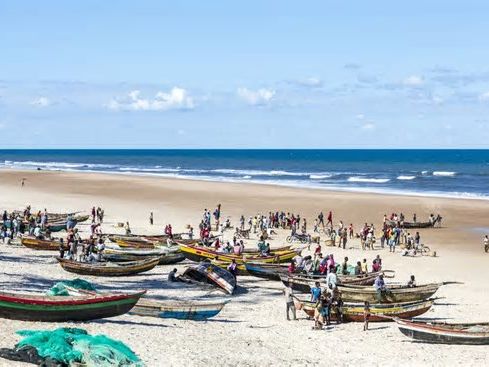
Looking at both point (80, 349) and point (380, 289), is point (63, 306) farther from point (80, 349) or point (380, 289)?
point (380, 289)

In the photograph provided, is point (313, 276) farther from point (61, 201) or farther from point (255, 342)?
point (61, 201)

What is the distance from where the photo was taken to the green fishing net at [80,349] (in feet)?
46.5

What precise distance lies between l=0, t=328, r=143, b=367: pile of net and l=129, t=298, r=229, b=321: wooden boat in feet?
16.6

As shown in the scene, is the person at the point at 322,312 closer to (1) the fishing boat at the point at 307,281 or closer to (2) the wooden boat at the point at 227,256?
(1) the fishing boat at the point at 307,281

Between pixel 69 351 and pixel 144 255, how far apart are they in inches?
653

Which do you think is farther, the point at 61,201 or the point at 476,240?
the point at 61,201

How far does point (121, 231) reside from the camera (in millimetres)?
41281

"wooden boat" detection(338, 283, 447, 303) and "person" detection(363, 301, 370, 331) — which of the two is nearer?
"person" detection(363, 301, 370, 331)

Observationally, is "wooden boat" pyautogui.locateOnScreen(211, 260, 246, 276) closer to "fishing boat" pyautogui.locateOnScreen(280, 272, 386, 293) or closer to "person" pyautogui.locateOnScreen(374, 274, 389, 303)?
"fishing boat" pyautogui.locateOnScreen(280, 272, 386, 293)

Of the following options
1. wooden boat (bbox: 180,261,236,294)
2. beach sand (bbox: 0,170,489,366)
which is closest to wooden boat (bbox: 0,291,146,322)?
beach sand (bbox: 0,170,489,366)

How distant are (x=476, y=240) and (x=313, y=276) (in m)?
18.6

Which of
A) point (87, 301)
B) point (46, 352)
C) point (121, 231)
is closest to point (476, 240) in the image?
point (121, 231)

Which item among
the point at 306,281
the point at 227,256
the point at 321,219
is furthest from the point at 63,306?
the point at 321,219

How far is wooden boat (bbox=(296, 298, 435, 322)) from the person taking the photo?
70.2ft
